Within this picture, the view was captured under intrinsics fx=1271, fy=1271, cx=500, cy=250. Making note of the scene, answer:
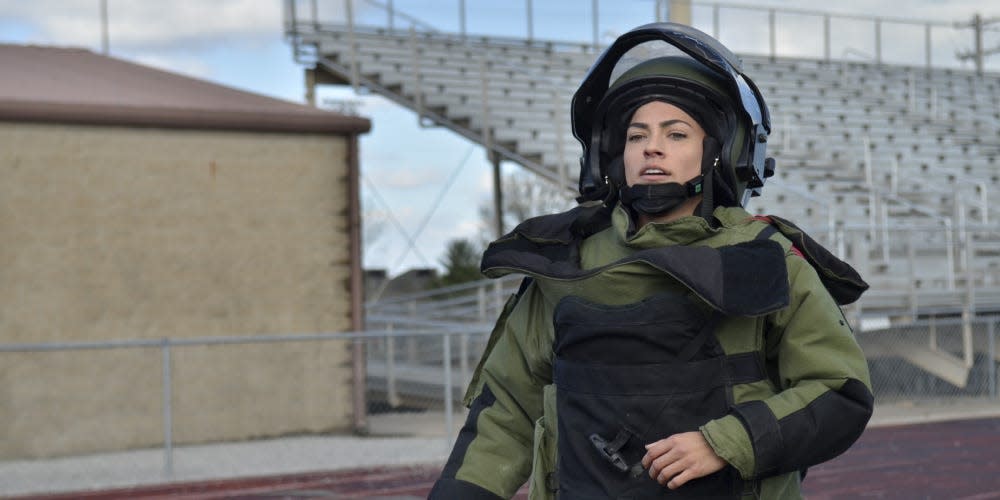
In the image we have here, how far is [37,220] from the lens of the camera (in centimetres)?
1165

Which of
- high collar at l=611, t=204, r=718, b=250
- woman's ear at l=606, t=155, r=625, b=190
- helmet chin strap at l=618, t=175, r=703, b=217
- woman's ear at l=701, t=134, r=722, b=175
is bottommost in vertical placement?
high collar at l=611, t=204, r=718, b=250

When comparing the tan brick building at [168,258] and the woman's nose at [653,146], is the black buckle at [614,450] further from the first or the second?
the tan brick building at [168,258]

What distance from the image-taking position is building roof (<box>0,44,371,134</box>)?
11.7 meters

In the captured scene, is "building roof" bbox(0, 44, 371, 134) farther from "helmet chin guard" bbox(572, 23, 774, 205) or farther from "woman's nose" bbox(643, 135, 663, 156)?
"woman's nose" bbox(643, 135, 663, 156)

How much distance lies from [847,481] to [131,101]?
7.37 meters

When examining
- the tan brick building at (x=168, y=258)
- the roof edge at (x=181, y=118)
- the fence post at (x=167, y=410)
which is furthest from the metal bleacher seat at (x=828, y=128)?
the fence post at (x=167, y=410)

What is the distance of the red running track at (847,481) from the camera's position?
9383 millimetres

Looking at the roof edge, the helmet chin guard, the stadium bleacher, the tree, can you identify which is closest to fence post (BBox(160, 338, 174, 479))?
the roof edge

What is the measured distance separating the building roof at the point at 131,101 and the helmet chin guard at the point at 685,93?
955cm

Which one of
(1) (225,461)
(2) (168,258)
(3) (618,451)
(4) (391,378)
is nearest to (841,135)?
(4) (391,378)

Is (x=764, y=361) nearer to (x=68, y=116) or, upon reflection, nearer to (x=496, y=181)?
(x=68, y=116)

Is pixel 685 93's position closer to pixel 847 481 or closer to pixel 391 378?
pixel 847 481

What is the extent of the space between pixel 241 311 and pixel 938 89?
71.9 feet

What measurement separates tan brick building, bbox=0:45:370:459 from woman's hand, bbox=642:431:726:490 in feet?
31.4
